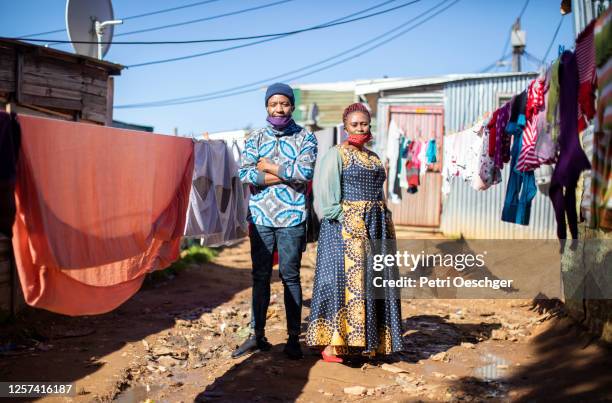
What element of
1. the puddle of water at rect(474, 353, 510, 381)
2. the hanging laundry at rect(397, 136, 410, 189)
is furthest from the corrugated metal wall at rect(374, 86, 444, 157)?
the puddle of water at rect(474, 353, 510, 381)

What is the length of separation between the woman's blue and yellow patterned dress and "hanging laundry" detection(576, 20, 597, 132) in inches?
68.3

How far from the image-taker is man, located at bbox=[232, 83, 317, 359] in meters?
4.37

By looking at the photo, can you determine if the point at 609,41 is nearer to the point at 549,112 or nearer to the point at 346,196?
the point at 549,112

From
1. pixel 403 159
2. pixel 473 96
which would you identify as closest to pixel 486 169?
pixel 403 159

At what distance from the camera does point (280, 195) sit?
439 cm

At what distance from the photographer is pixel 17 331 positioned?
214 inches

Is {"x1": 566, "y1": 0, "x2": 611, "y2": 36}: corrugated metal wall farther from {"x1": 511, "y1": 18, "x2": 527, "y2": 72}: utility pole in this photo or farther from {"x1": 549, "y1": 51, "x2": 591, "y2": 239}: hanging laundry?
{"x1": 511, "y1": 18, "x2": 527, "y2": 72}: utility pole

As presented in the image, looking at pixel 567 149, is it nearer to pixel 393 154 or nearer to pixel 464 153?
pixel 464 153

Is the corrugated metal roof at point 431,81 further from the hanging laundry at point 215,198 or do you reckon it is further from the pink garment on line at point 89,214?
the pink garment on line at point 89,214

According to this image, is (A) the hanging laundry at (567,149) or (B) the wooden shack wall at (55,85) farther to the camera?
(B) the wooden shack wall at (55,85)

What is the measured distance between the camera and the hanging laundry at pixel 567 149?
299cm

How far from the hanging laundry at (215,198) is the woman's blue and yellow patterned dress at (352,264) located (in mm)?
1631

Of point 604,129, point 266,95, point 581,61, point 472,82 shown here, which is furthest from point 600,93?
point 472,82

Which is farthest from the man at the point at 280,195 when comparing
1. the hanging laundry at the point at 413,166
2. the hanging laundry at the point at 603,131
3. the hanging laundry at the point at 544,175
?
the hanging laundry at the point at 413,166
